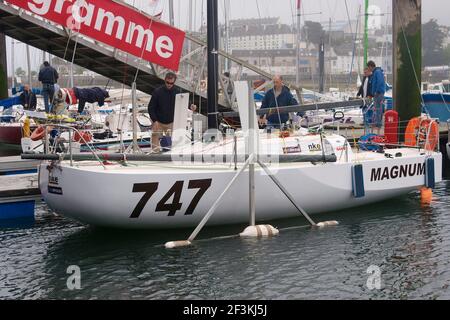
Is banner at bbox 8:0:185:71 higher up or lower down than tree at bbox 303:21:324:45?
lower down

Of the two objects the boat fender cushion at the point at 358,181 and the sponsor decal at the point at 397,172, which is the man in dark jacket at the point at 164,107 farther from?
the sponsor decal at the point at 397,172

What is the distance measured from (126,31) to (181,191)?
5260mm

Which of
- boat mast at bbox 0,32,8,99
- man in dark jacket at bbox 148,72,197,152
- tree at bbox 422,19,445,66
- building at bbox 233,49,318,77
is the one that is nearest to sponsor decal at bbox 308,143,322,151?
man in dark jacket at bbox 148,72,197,152

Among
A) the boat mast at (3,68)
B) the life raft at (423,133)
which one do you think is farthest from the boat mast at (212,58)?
the boat mast at (3,68)

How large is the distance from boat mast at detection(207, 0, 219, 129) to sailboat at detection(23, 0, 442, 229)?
30 mm

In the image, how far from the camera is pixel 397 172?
12539 millimetres

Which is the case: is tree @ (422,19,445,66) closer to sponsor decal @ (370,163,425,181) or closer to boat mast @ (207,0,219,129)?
→ sponsor decal @ (370,163,425,181)

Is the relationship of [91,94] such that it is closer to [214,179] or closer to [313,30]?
[313,30]

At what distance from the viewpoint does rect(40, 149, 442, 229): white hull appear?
32.5 ft

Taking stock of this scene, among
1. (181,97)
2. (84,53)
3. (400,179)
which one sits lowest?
(400,179)
